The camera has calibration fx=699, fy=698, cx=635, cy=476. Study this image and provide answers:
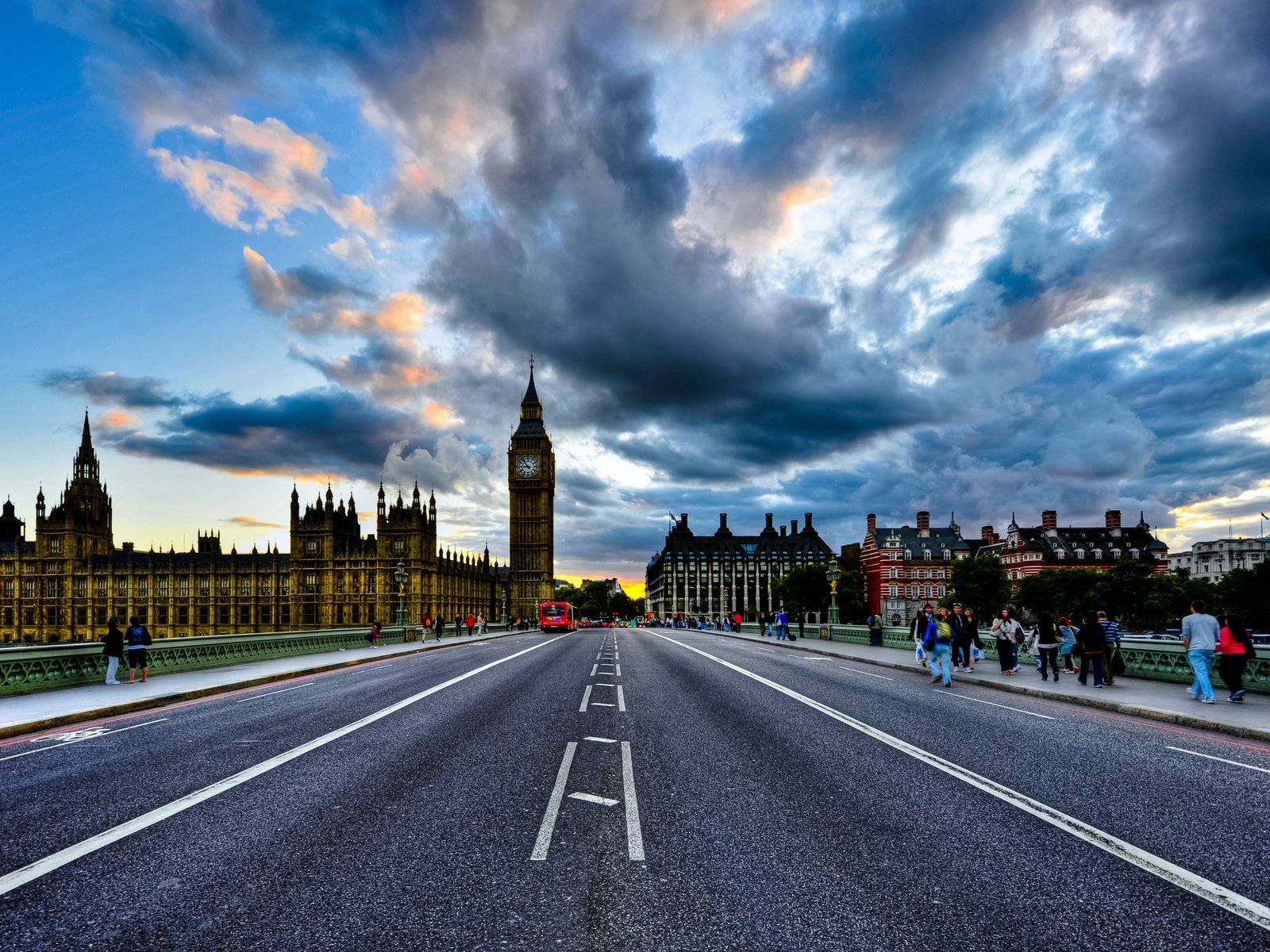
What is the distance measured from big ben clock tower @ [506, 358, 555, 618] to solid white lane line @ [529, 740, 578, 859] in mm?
134486

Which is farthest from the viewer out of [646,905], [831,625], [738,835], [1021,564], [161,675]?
[1021,564]

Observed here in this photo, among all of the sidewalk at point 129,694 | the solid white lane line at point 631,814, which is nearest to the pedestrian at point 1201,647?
the solid white lane line at point 631,814

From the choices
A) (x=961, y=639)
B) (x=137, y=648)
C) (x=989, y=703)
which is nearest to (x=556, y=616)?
(x=961, y=639)

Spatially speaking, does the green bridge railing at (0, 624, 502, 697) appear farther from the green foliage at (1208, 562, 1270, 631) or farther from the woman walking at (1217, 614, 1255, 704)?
the green foliage at (1208, 562, 1270, 631)

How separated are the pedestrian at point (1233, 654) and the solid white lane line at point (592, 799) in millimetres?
14434

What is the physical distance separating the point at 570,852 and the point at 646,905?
46.1 inches

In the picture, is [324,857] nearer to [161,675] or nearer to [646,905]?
[646,905]

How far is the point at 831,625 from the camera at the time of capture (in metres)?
43.8

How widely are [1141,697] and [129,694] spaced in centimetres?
2277

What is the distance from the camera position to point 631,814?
6.64m

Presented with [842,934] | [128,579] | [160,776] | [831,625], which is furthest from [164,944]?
[128,579]

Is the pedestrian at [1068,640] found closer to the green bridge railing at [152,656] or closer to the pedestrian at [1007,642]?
the pedestrian at [1007,642]

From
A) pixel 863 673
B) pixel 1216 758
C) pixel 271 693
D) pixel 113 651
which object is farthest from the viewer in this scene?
pixel 863 673

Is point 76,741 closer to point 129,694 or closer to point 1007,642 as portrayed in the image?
point 129,694
